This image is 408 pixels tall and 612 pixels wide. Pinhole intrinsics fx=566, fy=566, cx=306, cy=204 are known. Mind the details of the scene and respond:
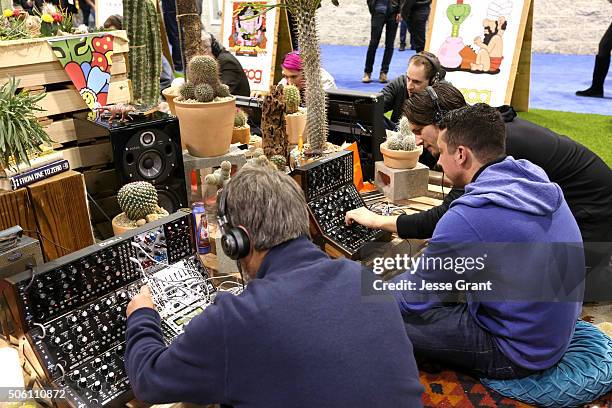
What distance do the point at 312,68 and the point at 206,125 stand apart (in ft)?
2.16

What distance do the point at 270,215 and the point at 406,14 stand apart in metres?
7.70

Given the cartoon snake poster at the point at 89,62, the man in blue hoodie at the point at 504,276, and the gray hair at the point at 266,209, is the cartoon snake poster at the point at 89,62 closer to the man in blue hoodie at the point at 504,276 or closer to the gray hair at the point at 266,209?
the gray hair at the point at 266,209

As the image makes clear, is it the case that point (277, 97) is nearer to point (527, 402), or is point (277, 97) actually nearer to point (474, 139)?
point (474, 139)

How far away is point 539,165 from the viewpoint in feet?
9.14

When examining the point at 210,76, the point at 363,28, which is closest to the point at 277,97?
the point at 210,76

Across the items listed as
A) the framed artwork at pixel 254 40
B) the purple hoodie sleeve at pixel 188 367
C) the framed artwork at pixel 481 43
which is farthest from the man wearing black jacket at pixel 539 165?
the framed artwork at pixel 254 40

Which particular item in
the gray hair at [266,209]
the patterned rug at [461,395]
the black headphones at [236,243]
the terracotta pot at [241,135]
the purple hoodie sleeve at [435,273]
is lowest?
the patterned rug at [461,395]

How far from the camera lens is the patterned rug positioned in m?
1.93

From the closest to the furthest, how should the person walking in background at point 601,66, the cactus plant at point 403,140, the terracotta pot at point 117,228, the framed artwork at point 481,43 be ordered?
the terracotta pot at point 117,228, the cactus plant at point 403,140, the framed artwork at point 481,43, the person walking in background at point 601,66

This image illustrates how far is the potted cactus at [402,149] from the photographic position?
303cm

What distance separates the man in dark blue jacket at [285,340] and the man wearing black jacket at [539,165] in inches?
47.6

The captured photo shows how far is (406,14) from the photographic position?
8.41 metres

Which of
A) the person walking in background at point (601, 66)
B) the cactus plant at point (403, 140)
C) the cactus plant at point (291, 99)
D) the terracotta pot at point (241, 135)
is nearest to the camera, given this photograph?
the cactus plant at point (403, 140)

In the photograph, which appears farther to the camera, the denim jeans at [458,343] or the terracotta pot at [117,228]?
the terracotta pot at [117,228]
